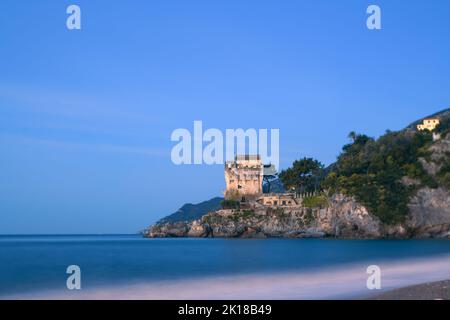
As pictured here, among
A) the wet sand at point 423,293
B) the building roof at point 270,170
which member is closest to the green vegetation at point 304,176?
the building roof at point 270,170

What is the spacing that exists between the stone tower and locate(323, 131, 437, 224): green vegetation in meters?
18.0

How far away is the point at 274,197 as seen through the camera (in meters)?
104

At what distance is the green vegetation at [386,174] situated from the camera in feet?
274

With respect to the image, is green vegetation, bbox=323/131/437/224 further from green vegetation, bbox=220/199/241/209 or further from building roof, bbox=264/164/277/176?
building roof, bbox=264/164/277/176

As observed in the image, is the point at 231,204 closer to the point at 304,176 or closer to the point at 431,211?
the point at 304,176

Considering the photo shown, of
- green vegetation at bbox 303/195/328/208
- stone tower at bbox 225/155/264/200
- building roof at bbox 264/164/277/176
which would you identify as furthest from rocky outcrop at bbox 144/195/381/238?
building roof at bbox 264/164/277/176

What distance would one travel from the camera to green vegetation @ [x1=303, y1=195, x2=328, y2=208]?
93.2 meters

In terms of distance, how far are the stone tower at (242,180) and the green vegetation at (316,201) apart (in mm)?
14856
